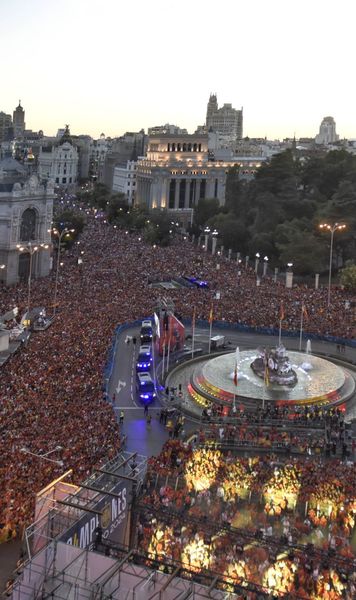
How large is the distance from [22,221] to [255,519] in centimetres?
3852

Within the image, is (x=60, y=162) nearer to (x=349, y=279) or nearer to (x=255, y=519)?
(x=349, y=279)

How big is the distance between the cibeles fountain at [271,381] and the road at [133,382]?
6.39 feet

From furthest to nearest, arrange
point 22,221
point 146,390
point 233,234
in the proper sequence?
point 233,234 → point 22,221 → point 146,390

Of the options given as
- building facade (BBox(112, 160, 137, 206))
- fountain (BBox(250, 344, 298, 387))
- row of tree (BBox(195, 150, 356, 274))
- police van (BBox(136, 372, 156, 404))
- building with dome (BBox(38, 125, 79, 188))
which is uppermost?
building with dome (BBox(38, 125, 79, 188))

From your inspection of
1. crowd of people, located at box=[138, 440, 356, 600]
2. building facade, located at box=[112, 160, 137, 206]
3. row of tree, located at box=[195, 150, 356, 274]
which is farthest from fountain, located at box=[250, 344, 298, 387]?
building facade, located at box=[112, 160, 137, 206]

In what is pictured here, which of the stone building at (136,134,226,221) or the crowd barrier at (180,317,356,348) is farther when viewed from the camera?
the stone building at (136,134,226,221)

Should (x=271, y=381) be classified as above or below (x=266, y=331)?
below

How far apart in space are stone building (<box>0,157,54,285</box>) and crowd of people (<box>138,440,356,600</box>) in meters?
32.0

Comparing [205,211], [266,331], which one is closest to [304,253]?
[266,331]

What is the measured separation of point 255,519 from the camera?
19.2 m

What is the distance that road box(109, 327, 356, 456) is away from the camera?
1011 inches

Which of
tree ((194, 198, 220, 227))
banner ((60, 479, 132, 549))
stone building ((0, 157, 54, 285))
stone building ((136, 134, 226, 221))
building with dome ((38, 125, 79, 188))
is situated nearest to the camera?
banner ((60, 479, 132, 549))

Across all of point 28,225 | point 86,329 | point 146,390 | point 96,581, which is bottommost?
point 146,390

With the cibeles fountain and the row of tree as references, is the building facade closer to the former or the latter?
the row of tree
